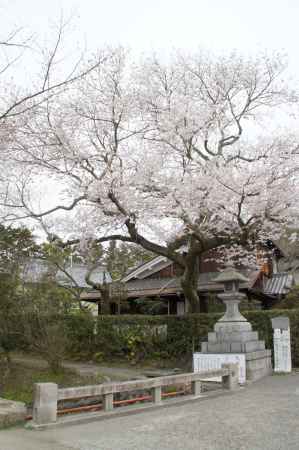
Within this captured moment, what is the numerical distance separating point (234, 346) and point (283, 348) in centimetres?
208

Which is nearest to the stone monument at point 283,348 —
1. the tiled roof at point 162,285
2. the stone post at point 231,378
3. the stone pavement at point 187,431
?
the stone post at point 231,378

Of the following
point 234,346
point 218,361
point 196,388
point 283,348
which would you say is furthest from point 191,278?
point 196,388

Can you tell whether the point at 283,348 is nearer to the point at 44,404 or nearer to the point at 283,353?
the point at 283,353

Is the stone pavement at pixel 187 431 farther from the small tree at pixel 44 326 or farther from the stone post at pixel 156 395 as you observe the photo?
the small tree at pixel 44 326

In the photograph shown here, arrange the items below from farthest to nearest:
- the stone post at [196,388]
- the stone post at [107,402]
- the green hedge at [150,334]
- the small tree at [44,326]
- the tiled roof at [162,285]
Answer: the tiled roof at [162,285] < the green hedge at [150,334] < the small tree at [44,326] < the stone post at [196,388] < the stone post at [107,402]

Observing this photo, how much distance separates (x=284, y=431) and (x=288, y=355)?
6.62 meters

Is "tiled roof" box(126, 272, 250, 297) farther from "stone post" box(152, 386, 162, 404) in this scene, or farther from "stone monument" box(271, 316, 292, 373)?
"stone post" box(152, 386, 162, 404)

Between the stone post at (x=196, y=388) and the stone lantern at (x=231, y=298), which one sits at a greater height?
the stone lantern at (x=231, y=298)

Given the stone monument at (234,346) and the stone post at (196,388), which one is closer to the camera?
the stone post at (196,388)

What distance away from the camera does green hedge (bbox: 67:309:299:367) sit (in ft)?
49.2

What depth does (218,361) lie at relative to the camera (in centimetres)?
1158

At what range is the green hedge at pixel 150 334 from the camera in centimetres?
1498

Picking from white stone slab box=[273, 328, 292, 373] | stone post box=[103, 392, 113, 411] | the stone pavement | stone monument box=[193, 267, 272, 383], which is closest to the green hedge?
white stone slab box=[273, 328, 292, 373]

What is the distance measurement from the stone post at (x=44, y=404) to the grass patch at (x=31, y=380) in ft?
12.7
